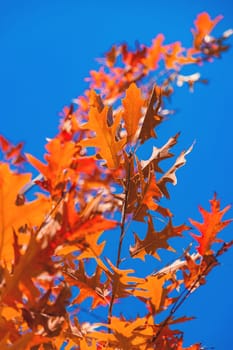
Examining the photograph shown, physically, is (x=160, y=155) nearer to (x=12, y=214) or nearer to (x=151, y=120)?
(x=151, y=120)

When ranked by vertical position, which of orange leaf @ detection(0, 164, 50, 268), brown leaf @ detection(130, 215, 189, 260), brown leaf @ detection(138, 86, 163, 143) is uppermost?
brown leaf @ detection(138, 86, 163, 143)

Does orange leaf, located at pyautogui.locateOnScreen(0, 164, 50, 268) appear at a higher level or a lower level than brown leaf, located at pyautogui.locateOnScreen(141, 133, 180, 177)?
lower

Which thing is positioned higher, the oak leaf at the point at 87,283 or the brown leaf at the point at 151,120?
the brown leaf at the point at 151,120

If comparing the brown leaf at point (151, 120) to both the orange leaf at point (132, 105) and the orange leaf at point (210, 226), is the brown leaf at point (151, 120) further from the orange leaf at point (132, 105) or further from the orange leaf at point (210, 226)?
the orange leaf at point (210, 226)

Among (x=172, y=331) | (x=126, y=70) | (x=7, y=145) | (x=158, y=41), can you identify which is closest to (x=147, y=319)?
(x=172, y=331)

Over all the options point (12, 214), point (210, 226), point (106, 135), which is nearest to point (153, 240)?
point (210, 226)

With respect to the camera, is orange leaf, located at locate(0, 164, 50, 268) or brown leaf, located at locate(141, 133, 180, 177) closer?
orange leaf, located at locate(0, 164, 50, 268)

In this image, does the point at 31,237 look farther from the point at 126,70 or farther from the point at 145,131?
the point at 126,70

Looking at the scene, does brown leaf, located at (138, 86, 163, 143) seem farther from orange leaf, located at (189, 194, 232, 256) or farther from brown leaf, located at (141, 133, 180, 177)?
orange leaf, located at (189, 194, 232, 256)

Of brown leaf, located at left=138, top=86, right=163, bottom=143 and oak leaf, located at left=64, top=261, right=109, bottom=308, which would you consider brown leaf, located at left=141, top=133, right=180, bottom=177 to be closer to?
brown leaf, located at left=138, top=86, right=163, bottom=143

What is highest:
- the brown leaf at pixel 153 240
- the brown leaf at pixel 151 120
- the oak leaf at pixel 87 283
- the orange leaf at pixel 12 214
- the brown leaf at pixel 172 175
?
the brown leaf at pixel 151 120

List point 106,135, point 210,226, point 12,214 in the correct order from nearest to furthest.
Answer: point 12,214, point 210,226, point 106,135
